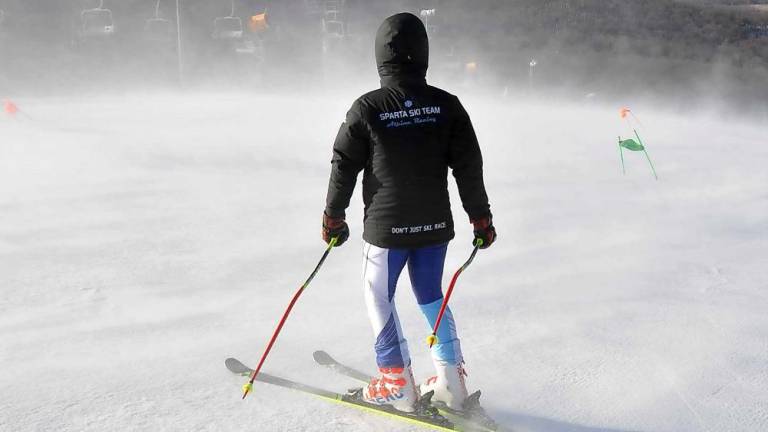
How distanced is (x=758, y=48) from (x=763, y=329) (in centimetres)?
5410

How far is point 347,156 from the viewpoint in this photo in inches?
125

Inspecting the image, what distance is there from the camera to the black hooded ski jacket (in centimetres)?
314

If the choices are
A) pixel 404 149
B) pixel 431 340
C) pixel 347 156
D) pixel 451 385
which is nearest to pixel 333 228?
pixel 347 156

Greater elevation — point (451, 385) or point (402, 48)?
point (402, 48)

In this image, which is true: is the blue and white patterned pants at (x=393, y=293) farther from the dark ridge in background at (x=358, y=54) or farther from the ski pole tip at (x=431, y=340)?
the dark ridge in background at (x=358, y=54)

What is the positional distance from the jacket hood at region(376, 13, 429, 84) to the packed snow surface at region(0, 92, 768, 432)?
1658 millimetres

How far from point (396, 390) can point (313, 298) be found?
85.9 inches

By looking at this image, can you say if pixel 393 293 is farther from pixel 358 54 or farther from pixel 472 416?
pixel 358 54

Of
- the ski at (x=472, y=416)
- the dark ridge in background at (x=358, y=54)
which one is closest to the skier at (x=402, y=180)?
the ski at (x=472, y=416)

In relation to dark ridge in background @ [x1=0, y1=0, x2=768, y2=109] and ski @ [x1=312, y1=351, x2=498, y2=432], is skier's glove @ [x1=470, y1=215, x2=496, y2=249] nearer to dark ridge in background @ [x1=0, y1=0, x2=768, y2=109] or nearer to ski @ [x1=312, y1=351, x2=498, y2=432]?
ski @ [x1=312, y1=351, x2=498, y2=432]

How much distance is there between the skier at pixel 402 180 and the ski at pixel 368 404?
0.05 meters

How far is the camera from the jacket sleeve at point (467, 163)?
323 centimetres

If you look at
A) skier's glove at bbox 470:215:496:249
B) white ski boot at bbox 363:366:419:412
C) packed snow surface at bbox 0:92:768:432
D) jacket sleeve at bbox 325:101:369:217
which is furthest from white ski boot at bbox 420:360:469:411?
jacket sleeve at bbox 325:101:369:217

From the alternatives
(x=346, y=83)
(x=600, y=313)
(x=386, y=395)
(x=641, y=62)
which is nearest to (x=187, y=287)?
(x=386, y=395)
